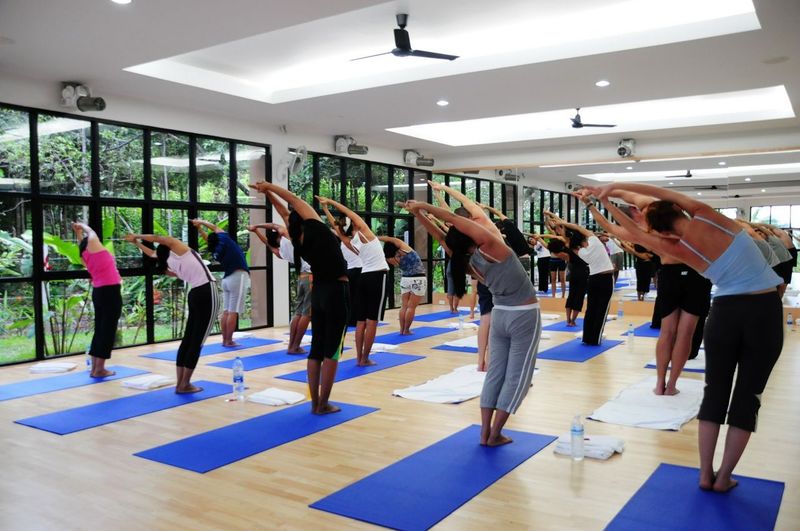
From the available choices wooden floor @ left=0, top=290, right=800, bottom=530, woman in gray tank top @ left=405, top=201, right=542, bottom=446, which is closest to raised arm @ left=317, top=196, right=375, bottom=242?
wooden floor @ left=0, top=290, right=800, bottom=530

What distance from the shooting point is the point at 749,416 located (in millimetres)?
2576

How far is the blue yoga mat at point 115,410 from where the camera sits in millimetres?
3914

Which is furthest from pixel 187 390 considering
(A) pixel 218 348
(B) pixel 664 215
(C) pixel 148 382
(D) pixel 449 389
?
(B) pixel 664 215

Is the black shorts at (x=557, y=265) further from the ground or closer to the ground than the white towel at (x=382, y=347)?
further from the ground

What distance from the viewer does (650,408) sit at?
13.5 feet

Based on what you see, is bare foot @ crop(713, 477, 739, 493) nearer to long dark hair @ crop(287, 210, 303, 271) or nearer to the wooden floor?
the wooden floor

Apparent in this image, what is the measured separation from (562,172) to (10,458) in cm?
1117

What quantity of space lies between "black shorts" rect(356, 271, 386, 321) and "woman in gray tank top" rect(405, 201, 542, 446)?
2.39 m

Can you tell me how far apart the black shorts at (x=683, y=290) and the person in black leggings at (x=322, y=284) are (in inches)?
87.0

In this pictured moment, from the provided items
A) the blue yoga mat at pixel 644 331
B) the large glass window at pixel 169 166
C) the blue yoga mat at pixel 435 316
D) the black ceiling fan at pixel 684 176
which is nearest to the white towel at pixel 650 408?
the blue yoga mat at pixel 644 331

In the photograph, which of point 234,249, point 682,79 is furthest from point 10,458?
point 682,79

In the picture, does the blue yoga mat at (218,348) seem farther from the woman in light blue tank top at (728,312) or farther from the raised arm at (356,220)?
the woman in light blue tank top at (728,312)

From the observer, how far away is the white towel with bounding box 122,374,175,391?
16.0 feet

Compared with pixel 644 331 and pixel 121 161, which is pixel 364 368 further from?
pixel 644 331
